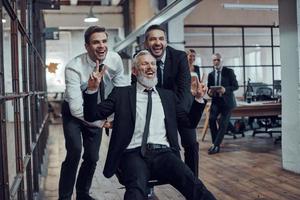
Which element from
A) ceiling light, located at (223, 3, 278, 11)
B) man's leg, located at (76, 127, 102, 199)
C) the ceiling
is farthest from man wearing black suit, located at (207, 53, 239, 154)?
the ceiling

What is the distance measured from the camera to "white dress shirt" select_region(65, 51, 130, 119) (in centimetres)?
311

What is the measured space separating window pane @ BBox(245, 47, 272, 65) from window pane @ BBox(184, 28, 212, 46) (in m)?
1.13

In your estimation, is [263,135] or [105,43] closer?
[105,43]

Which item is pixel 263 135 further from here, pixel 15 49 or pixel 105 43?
pixel 15 49

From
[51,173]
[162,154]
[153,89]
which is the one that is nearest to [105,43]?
[153,89]

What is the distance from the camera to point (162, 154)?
2.67 meters

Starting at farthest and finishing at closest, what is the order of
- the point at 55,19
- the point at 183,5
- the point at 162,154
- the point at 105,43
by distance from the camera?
the point at 55,19 → the point at 183,5 → the point at 105,43 → the point at 162,154

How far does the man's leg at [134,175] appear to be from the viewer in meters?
2.45

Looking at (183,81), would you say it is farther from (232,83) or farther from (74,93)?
(232,83)

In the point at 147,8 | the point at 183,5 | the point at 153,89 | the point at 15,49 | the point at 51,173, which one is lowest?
the point at 51,173

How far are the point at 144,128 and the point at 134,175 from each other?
0.31 m

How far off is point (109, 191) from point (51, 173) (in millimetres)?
1283

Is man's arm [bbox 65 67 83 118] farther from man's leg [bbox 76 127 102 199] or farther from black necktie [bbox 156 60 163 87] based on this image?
black necktie [bbox 156 60 163 87]

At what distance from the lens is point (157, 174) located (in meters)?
2.64
